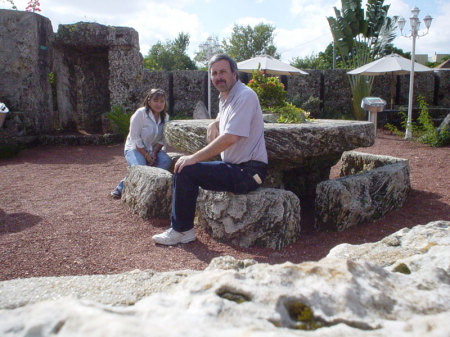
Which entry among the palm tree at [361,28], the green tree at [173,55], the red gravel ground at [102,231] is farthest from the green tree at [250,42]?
the red gravel ground at [102,231]

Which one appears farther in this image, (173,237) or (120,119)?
(120,119)

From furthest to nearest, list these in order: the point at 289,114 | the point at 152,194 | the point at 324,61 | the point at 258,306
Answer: the point at 324,61
the point at 289,114
the point at 152,194
the point at 258,306

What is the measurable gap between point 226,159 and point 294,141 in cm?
74

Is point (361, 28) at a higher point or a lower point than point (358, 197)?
higher

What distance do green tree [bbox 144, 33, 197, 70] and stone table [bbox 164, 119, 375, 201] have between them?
1358 inches

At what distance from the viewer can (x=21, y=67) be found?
357 inches

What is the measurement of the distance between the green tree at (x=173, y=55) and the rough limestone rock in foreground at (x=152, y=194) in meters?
34.8

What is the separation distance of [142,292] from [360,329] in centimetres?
68

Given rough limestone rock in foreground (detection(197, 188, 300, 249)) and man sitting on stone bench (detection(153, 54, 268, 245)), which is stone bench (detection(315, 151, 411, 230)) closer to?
rough limestone rock in foreground (detection(197, 188, 300, 249))

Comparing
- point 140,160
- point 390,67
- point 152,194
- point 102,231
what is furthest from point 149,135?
point 390,67

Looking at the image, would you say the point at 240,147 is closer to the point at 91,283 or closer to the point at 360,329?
the point at 91,283

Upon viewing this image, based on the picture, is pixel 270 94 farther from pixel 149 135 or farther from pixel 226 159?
pixel 226 159

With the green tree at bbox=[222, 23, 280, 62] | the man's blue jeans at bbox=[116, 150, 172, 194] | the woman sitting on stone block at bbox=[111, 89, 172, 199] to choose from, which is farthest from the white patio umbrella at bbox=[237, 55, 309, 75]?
the green tree at bbox=[222, 23, 280, 62]

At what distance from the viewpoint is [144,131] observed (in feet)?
17.1
